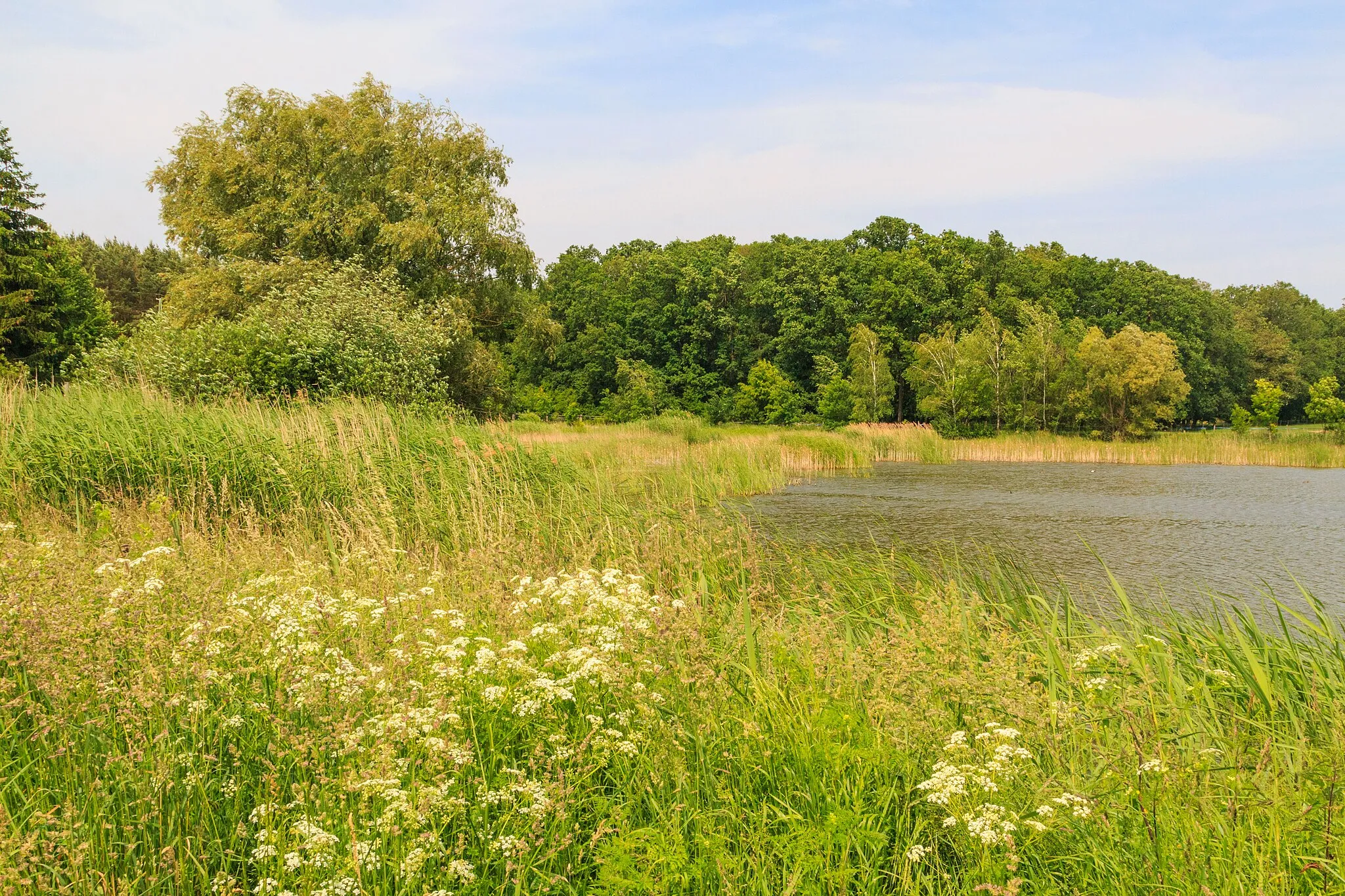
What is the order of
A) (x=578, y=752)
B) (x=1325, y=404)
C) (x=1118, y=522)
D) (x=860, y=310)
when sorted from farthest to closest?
(x=860, y=310) < (x=1325, y=404) < (x=1118, y=522) < (x=578, y=752)

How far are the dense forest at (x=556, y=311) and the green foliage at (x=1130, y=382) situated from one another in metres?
0.12

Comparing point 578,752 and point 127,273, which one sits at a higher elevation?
point 127,273

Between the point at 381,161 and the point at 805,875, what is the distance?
26385 millimetres

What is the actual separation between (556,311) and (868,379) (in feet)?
100

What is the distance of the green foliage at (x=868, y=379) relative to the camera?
46.8m

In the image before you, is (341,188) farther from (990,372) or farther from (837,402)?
(990,372)

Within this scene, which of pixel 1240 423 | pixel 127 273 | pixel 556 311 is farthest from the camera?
pixel 556 311

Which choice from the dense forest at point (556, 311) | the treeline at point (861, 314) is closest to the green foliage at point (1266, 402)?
the dense forest at point (556, 311)

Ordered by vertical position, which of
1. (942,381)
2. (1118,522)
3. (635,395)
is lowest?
(1118,522)

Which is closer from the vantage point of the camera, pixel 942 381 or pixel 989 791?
pixel 989 791

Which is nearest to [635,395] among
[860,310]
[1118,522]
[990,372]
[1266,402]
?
[860,310]

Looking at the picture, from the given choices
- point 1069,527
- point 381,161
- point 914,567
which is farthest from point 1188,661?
point 381,161

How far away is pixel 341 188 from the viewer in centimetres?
2397

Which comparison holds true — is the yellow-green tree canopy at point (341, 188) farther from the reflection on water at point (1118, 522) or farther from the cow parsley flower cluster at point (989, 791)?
the cow parsley flower cluster at point (989, 791)
